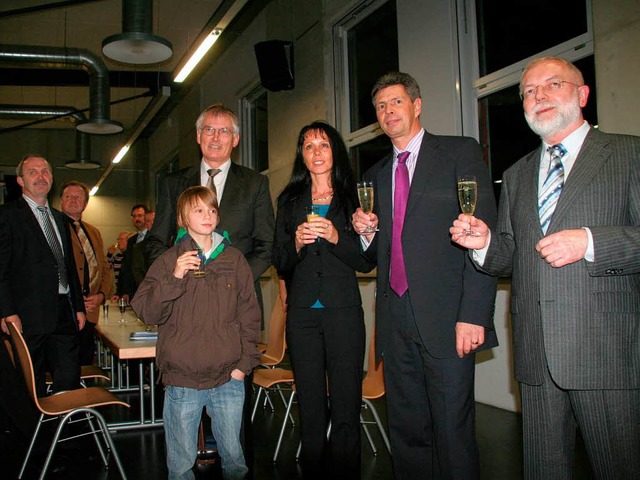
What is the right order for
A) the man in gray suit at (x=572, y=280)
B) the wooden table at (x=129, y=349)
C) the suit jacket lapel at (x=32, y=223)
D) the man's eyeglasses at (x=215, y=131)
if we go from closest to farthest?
1. the man in gray suit at (x=572, y=280)
2. the man's eyeglasses at (x=215, y=131)
3. the wooden table at (x=129, y=349)
4. the suit jacket lapel at (x=32, y=223)

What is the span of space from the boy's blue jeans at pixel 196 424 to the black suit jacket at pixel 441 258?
73cm

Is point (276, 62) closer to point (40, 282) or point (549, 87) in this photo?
point (40, 282)

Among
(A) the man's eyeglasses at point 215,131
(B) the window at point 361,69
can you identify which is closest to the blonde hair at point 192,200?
(A) the man's eyeglasses at point 215,131

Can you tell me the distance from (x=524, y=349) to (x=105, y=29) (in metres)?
9.07

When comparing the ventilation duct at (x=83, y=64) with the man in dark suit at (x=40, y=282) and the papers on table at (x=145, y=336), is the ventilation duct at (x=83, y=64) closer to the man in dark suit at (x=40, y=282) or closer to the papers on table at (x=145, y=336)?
the man in dark suit at (x=40, y=282)

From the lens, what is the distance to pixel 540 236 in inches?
73.7

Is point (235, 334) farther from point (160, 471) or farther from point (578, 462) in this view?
point (578, 462)

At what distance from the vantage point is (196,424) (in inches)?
96.9

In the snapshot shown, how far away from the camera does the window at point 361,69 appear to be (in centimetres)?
604

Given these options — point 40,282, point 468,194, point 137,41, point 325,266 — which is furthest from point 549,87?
point 137,41

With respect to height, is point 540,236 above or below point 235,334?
above

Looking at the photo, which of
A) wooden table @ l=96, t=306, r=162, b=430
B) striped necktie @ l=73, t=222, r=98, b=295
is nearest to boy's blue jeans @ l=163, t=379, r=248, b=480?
wooden table @ l=96, t=306, r=162, b=430

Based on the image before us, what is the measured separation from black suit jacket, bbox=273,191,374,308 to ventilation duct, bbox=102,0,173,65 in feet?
12.2

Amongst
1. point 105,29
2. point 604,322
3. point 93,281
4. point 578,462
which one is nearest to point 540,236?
point 604,322
